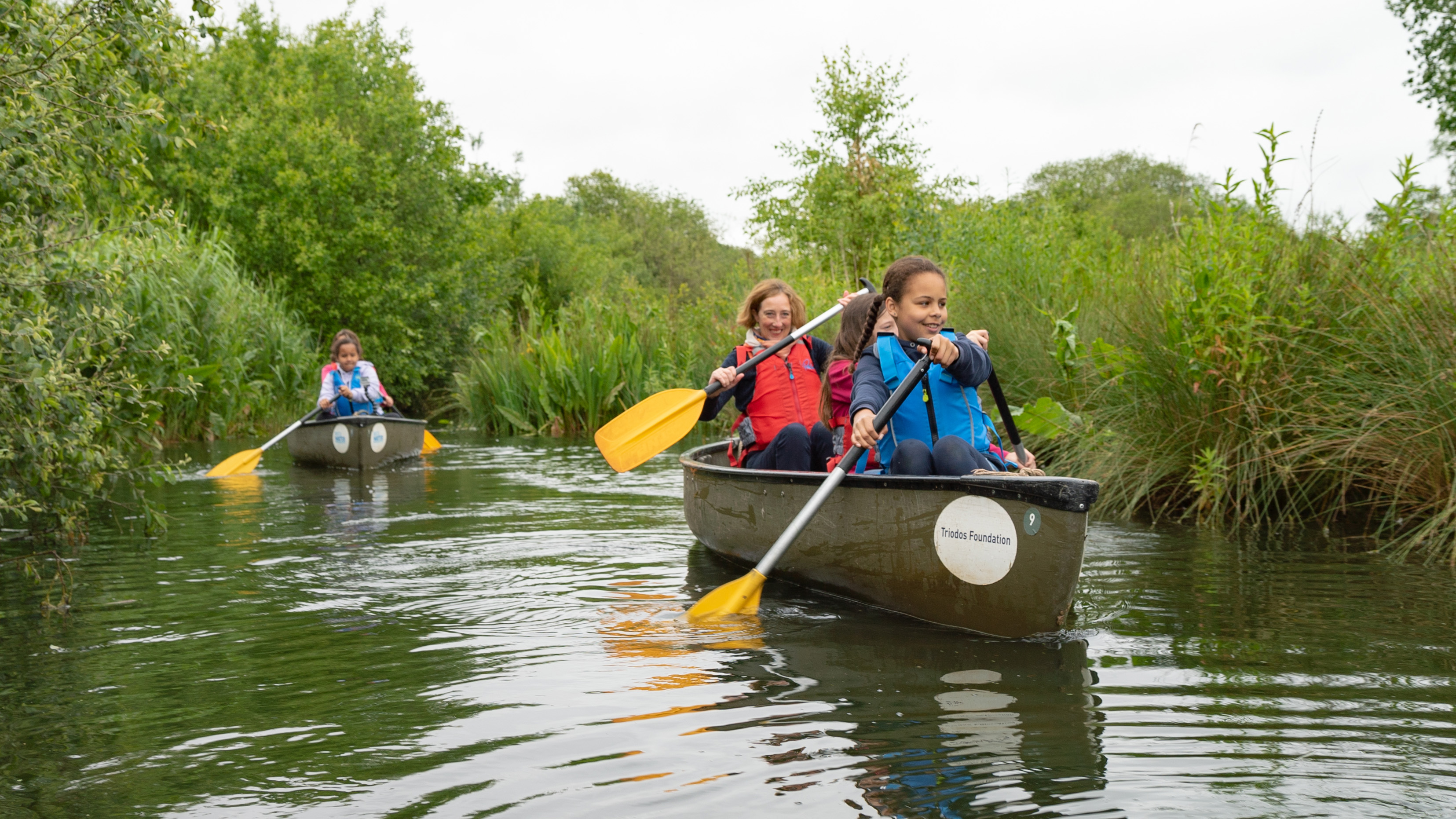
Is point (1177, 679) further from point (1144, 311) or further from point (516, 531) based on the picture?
point (516, 531)

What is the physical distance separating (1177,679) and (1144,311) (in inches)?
148

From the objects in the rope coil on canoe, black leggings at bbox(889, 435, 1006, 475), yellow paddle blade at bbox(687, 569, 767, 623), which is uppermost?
black leggings at bbox(889, 435, 1006, 475)

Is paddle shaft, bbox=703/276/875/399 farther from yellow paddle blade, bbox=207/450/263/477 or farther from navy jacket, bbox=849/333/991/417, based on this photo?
yellow paddle blade, bbox=207/450/263/477

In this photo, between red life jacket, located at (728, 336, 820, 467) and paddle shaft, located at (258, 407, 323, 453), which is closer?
red life jacket, located at (728, 336, 820, 467)

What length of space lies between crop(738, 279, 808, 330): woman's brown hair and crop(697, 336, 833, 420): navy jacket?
158 millimetres

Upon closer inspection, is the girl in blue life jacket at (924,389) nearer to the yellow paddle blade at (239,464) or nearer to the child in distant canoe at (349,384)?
the yellow paddle blade at (239,464)

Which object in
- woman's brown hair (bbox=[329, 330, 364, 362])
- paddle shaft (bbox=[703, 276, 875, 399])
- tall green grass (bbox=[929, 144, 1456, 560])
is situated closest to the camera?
tall green grass (bbox=[929, 144, 1456, 560])

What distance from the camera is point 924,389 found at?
468 cm

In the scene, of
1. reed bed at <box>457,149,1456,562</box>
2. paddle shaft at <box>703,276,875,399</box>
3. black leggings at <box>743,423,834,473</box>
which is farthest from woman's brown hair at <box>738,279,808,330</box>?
reed bed at <box>457,149,1456,562</box>

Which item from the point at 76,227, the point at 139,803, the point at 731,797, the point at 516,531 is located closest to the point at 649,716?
the point at 731,797

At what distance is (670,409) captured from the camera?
6641mm

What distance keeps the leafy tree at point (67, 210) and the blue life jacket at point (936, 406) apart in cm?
321

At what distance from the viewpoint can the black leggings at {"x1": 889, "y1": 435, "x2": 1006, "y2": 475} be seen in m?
4.43

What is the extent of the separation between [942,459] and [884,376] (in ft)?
1.47
